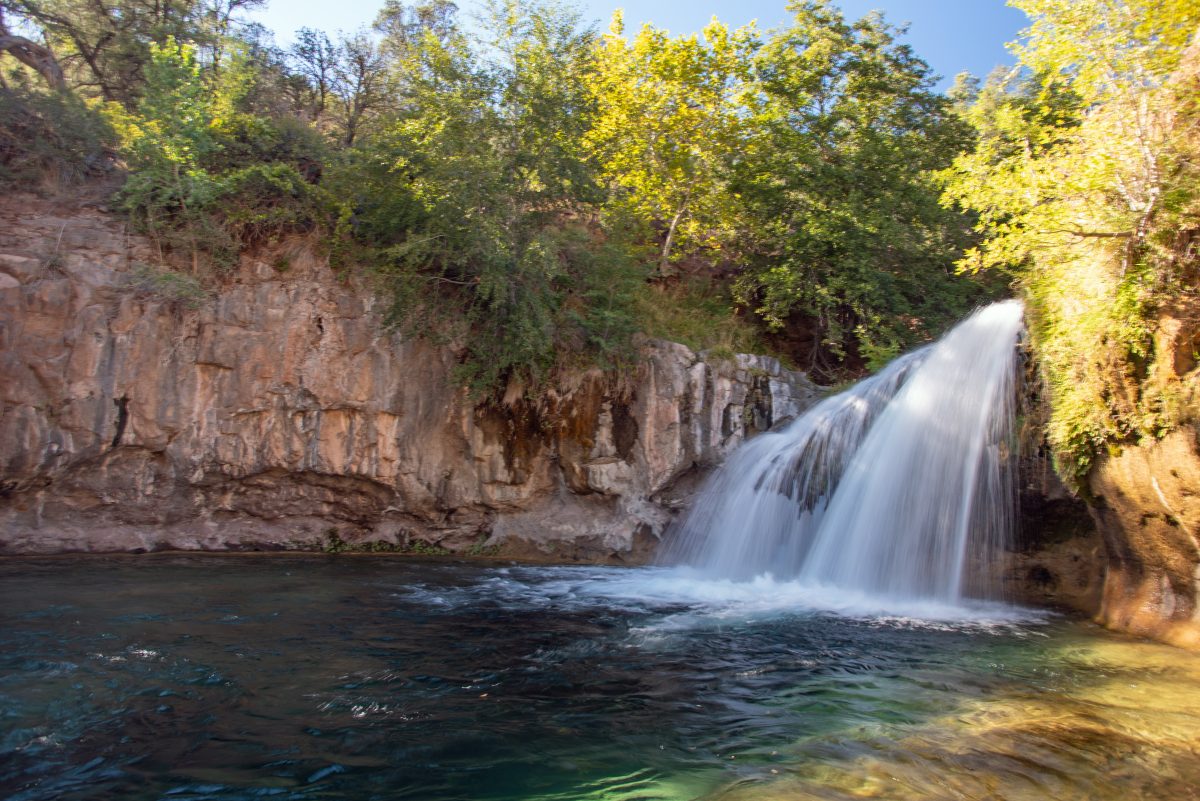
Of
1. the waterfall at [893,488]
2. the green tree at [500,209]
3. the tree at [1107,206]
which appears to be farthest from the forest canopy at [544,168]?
the tree at [1107,206]

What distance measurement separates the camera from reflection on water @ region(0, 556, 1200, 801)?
4.88 meters

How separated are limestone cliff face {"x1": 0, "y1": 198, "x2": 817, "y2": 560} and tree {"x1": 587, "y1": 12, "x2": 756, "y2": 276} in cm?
494

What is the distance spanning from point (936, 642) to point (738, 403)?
6.96 meters

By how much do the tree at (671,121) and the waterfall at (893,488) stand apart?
6787 mm

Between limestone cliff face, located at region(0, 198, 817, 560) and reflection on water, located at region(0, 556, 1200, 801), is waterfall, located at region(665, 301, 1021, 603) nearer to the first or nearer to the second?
reflection on water, located at region(0, 556, 1200, 801)

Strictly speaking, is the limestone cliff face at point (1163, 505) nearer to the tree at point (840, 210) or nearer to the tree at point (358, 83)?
the tree at point (840, 210)

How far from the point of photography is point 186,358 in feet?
43.3

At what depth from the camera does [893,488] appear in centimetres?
1145

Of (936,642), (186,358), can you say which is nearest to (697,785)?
(936,642)

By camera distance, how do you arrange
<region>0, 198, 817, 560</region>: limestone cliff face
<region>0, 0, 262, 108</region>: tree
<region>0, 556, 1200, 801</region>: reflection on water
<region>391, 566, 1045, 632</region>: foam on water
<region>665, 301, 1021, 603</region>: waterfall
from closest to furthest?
<region>0, 556, 1200, 801</region>: reflection on water, <region>391, 566, 1045, 632</region>: foam on water, <region>665, 301, 1021, 603</region>: waterfall, <region>0, 198, 817, 560</region>: limestone cliff face, <region>0, 0, 262, 108</region>: tree

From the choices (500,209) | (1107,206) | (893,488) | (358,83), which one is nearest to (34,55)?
Result: (358,83)

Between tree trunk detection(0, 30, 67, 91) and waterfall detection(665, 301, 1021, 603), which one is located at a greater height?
tree trunk detection(0, 30, 67, 91)

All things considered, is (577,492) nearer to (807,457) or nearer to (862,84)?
(807,457)

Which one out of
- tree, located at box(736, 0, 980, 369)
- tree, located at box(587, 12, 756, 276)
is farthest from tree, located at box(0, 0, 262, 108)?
tree, located at box(736, 0, 980, 369)
